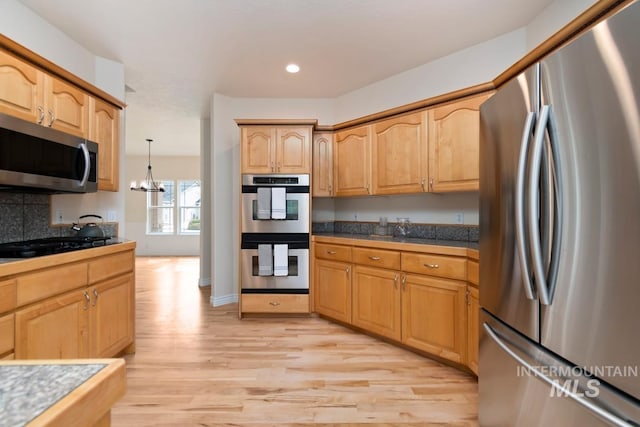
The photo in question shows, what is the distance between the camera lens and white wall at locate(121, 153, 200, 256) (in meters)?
8.66

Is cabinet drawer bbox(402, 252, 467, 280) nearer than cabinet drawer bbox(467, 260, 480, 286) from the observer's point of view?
No

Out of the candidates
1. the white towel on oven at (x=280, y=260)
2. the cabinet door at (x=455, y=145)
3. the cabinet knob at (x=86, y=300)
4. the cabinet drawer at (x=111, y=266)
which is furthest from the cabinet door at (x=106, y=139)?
the cabinet door at (x=455, y=145)

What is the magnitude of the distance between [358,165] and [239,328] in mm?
2119

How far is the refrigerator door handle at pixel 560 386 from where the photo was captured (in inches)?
37.4

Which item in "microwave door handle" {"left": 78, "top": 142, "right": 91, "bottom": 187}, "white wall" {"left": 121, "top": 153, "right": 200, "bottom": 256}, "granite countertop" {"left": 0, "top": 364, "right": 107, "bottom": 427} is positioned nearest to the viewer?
"granite countertop" {"left": 0, "top": 364, "right": 107, "bottom": 427}

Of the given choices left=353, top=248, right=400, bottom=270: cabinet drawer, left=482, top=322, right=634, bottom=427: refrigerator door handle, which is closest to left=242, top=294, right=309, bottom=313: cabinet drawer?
left=353, top=248, right=400, bottom=270: cabinet drawer

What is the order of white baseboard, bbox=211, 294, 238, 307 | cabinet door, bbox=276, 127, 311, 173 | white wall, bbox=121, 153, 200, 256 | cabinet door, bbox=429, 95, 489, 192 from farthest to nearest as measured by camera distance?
white wall, bbox=121, 153, 200, 256, white baseboard, bbox=211, 294, 238, 307, cabinet door, bbox=276, 127, 311, 173, cabinet door, bbox=429, 95, 489, 192

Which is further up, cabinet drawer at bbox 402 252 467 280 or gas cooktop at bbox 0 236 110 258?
gas cooktop at bbox 0 236 110 258

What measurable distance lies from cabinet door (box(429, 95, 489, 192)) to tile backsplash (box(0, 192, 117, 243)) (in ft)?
10.5

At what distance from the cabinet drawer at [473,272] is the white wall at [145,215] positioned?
771cm

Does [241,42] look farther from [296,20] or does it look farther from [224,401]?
[224,401]

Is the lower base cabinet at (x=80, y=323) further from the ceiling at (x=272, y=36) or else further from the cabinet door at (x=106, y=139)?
the ceiling at (x=272, y=36)

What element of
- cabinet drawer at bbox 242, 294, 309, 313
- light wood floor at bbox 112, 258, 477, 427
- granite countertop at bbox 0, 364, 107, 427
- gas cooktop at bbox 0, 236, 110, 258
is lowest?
light wood floor at bbox 112, 258, 477, 427

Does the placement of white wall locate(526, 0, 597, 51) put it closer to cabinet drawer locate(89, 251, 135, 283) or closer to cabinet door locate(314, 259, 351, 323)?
cabinet door locate(314, 259, 351, 323)
